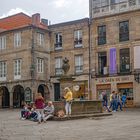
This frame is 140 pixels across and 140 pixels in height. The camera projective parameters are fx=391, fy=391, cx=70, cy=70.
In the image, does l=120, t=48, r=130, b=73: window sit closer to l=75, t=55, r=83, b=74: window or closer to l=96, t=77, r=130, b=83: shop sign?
l=96, t=77, r=130, b=83: shop sign

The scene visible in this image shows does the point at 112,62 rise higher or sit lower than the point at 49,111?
higher

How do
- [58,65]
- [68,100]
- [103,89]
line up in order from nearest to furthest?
[68,100] < [103,89] < [58,65]

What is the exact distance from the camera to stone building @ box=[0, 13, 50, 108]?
134ft

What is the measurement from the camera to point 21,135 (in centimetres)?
1452

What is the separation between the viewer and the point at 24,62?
41188 millimetres

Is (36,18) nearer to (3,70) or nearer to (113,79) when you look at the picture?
(3,70)

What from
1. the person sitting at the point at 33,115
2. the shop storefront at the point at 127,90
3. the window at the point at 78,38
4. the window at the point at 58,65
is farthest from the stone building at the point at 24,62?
the person sitting at the point at 33,115

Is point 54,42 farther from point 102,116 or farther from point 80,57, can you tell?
point 102,116

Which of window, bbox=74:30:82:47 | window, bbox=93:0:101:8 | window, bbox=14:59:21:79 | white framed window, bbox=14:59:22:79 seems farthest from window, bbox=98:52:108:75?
window, bbox=14:59:21:79

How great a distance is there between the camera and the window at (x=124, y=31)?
122ft

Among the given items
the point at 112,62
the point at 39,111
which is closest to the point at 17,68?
the point at 112,62

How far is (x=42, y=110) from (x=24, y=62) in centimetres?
2169

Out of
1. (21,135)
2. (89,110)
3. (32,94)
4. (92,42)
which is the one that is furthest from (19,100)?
(21,135)


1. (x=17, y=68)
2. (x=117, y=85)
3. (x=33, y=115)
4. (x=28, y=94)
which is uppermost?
(x=17, y=68)
